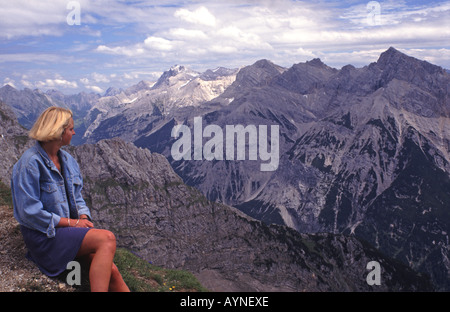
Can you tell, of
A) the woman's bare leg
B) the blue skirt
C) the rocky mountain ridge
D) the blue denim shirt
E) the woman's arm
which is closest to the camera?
the woman's bare leg

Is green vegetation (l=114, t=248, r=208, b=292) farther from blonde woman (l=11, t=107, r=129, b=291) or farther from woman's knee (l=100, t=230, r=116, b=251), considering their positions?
woman's knee (l=100, t=230, r=116, b=251)

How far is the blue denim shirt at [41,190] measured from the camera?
11922 millimetres

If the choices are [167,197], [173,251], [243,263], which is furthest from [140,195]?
[243,263]

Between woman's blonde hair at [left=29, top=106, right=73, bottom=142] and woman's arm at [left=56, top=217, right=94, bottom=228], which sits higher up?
woman's blonde hair at [left=29, top=106, right=73, bottom=142]

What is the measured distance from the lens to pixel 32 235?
1251 centimetres

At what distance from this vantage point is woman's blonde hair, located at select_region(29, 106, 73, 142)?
12.3 meters

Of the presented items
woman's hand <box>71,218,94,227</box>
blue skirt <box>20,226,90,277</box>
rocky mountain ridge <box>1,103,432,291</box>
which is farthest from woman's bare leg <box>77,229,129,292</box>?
rocky mountain ridge <box>1,103,432,291</box>

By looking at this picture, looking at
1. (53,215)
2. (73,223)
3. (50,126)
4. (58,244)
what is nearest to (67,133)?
(50,126)

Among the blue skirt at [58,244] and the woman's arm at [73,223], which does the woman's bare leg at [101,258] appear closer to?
the blue skirt at [58,244]

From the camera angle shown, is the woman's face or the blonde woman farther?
the woman's face

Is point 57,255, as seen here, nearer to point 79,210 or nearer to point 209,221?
point 79,210

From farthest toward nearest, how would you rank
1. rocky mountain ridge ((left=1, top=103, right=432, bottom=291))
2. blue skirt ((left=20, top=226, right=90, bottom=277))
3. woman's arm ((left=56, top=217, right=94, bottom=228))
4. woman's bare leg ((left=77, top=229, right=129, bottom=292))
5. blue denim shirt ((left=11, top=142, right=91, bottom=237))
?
rocky mountain ridge ((left=1, top=103, right=432, bottom=291)), woman's arm ((left=56, top=217, right=94, bottom=228)), blue skirt ((left=20, top=226, right=90, bottom=277)), blue denim shirt ((left=11, top=142, right=91, bottom=237)), woman's bare leg ((left=77, top=229, right=129, bottom=292))
